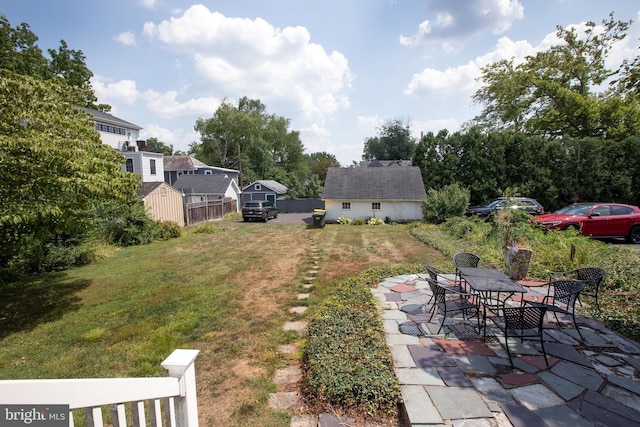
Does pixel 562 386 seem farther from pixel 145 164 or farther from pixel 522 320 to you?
pixel 145 164

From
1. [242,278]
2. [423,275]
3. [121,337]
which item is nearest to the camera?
[121,337]

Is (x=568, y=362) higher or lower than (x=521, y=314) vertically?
lower

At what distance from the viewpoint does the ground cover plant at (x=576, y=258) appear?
17.0ft

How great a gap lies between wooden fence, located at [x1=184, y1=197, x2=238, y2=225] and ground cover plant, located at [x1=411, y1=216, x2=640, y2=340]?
14.9 metres

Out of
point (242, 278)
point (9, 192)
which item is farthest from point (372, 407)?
point (9, 192)

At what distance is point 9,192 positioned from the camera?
5316mm

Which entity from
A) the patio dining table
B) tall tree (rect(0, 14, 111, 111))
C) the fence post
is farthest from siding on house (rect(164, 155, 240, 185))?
the fence post

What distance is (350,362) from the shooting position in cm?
374

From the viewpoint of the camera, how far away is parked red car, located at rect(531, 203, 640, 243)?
36.1 feet

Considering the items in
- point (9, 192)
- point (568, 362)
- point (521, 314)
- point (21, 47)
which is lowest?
point (568, 362)

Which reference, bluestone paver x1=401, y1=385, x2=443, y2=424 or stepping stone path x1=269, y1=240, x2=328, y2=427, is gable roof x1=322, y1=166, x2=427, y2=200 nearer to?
stepping stone path x1=269, y1=240, x2=328, y2=427

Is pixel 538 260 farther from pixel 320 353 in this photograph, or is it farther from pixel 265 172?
pixel 265 172

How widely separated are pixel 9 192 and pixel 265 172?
138 ft

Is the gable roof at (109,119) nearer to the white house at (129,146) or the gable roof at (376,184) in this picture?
the white house at (129,146)
